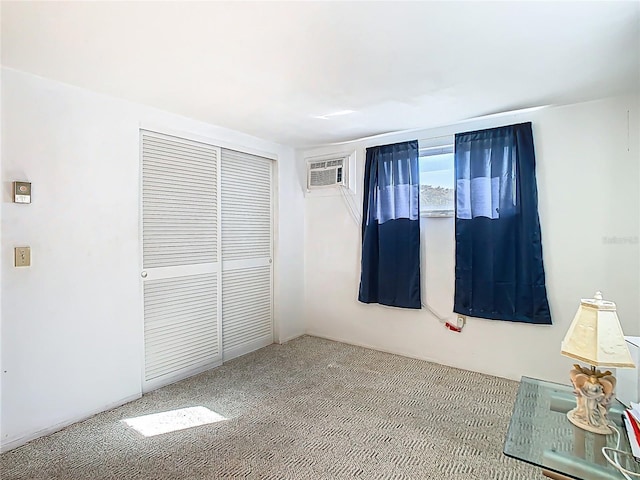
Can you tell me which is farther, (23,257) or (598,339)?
Answer: (23,257)

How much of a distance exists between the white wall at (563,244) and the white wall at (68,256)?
2.49 meters

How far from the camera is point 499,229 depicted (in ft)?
9.89

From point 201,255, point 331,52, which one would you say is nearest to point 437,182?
point 331,52

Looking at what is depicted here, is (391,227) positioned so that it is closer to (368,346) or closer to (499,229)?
(499,229)

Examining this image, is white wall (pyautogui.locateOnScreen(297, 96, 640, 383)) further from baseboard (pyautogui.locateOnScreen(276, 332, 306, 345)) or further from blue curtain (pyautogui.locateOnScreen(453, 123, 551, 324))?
baseboard (pyautogui.locateOnScreen(276, 332, 306, 345))

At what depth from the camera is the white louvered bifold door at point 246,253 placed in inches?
138

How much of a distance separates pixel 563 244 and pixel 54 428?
383cm

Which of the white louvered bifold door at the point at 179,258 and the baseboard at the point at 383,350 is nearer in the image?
the white louvered bifold door at the point at 179,258

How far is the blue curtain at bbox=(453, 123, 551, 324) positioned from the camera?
2.88 meters

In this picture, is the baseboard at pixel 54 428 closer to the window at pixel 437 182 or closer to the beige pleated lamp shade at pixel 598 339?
the beige pleated lamp shade at pixel 598 339

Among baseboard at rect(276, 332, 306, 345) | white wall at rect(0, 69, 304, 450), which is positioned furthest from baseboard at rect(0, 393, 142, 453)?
baseboard at rect(276, 332, 306, 345)

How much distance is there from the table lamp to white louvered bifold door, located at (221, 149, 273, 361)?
2796 mm

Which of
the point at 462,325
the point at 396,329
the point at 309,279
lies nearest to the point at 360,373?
the point at 396,329

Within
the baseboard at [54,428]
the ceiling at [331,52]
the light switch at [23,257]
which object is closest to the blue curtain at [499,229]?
the ceiling at [331,52]
